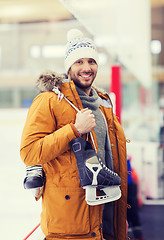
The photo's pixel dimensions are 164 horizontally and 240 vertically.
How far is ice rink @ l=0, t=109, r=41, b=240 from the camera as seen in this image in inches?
78.0

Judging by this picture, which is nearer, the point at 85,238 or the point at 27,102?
the point at 85,238

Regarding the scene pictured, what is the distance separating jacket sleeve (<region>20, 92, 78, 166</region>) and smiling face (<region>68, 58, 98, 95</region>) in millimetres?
182

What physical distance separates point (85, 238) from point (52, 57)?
8311 mm

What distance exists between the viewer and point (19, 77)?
10.5 meters

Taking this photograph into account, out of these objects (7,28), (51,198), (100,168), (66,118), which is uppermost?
(7,28)

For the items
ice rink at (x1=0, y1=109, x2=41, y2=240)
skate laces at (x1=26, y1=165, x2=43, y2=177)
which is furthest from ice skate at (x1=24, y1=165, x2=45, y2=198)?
ice rink at (x1=0, y1=109, x2=41, y2=240)

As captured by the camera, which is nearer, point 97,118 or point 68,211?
point 68,211

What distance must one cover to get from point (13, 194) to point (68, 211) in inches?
54.7

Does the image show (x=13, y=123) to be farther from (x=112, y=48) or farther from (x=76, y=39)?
(x=76, y=39)

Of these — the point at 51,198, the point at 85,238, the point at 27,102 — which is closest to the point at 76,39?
the point at 51,198

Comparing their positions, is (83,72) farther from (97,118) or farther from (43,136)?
(43,136)

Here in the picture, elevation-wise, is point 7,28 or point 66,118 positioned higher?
point 7,28

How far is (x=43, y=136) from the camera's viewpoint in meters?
1.31

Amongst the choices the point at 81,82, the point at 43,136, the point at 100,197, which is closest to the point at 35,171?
Answer: the point at 43,136
